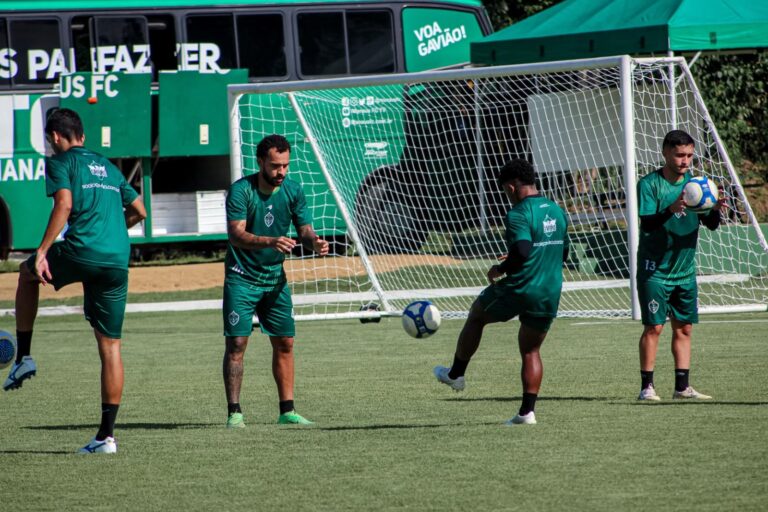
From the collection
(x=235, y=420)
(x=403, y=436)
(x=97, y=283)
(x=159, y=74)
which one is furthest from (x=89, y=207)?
(x=159, y=74)

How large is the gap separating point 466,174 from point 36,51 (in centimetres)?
746

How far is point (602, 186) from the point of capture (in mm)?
17531

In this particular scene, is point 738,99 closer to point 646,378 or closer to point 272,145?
point 646,378

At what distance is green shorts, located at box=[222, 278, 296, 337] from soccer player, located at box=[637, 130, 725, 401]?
2462mm

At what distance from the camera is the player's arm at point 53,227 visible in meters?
6.97

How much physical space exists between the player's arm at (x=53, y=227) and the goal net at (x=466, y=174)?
7021 mm

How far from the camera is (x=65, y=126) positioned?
23.7 feet

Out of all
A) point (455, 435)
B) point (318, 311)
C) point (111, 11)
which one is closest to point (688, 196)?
point (455, 435)

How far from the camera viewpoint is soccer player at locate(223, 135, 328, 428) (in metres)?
8.08

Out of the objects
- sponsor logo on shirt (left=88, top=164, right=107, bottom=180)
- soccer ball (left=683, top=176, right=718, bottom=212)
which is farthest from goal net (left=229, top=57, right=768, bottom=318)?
sponsor logo on shirt (left=88, top=164, right=107, bottom=180)

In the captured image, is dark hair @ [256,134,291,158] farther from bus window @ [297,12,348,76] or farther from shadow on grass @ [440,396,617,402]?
bus window @ [297,12,348,76]

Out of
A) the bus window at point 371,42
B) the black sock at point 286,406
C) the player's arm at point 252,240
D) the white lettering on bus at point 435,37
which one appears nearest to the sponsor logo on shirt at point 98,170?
the player's arm at point 252,240

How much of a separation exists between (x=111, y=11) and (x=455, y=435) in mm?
15017

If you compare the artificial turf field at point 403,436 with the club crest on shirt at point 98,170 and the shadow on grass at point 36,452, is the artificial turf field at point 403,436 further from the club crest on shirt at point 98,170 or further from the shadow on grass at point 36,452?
the club crest on shirt at point 98,170
